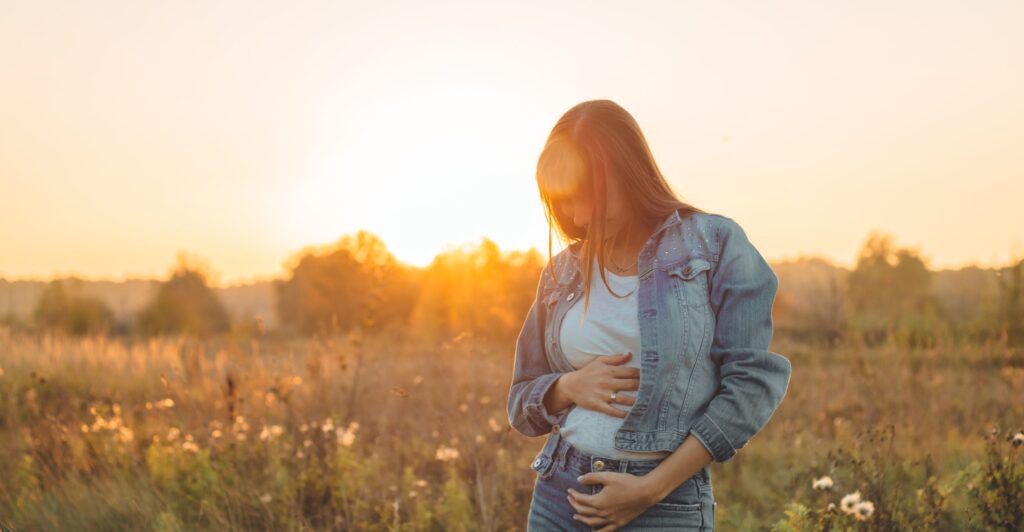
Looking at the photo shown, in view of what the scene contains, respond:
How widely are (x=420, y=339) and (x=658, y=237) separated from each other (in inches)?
663

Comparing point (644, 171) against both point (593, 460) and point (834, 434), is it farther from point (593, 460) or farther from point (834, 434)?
point (834, 434)

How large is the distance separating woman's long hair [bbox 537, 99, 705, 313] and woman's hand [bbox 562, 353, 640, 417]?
0.63 ft

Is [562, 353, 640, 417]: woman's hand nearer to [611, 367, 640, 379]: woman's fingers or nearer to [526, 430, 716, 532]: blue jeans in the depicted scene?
[611, 367, 640, 379]: woman's fingers

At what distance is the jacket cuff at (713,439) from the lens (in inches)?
69.7

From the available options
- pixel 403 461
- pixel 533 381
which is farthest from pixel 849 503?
pixel 403 461

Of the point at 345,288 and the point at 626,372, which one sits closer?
the point at 626,372

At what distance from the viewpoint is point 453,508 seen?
431 centimetres

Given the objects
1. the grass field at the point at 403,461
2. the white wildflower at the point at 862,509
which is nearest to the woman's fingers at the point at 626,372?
the white wildflower at the point at 862,509

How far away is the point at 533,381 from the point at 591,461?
37 cm

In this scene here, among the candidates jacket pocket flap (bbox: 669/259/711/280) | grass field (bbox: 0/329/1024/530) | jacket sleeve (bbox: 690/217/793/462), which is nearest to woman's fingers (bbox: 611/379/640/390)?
jacket sleeve (bbox: 690/217/793/462)

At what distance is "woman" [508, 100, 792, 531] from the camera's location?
1.79m

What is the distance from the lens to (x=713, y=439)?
1.77m

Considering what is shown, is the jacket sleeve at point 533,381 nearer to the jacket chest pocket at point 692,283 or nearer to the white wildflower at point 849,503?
the jacket chest pocket at point 692,283

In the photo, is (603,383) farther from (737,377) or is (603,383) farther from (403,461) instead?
(403,461)
